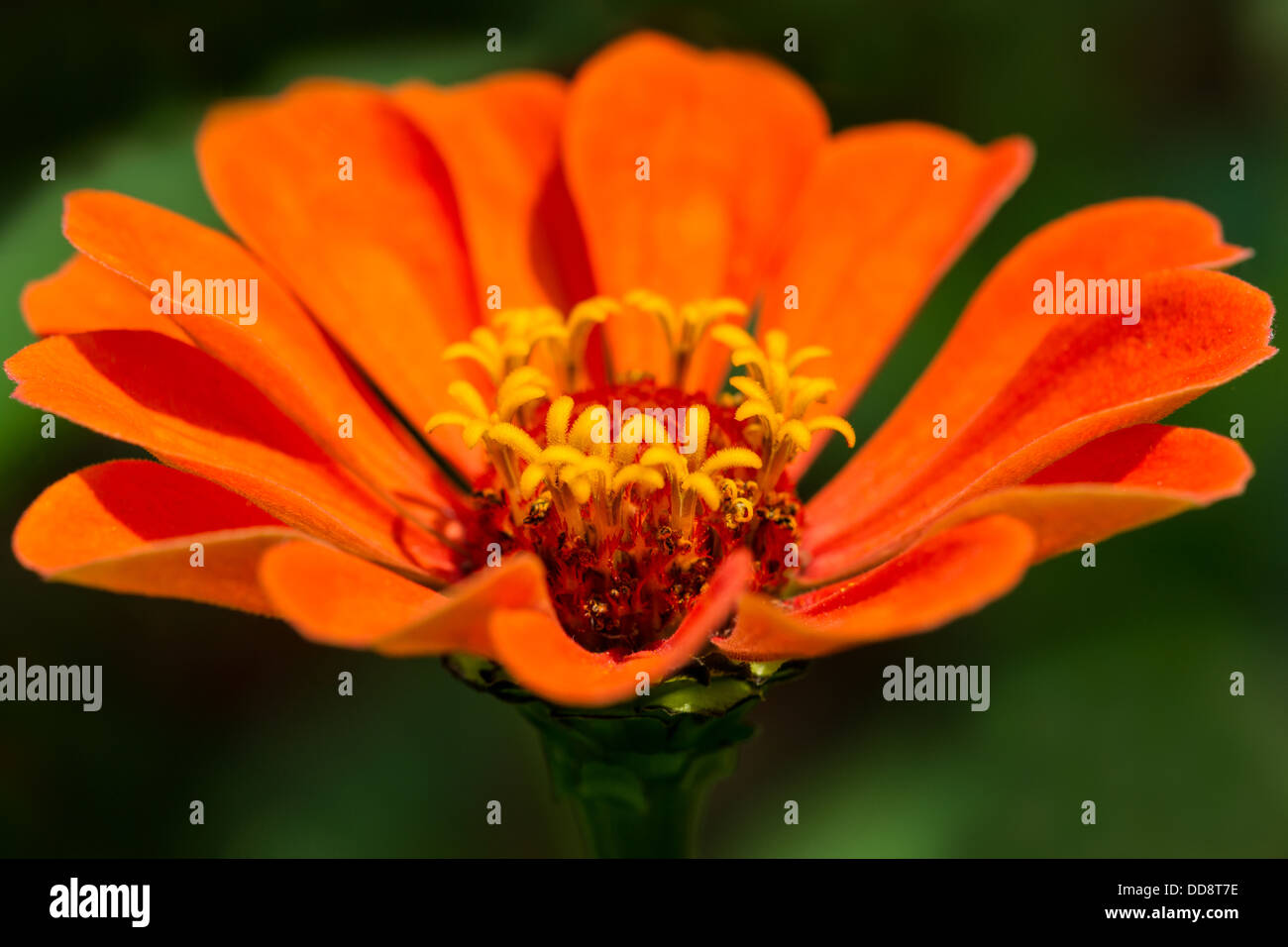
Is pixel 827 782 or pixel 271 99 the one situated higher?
pixel 271 99

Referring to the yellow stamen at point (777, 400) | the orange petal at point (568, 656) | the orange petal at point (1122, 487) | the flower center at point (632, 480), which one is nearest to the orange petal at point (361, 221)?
the flower center at point (632, 480)

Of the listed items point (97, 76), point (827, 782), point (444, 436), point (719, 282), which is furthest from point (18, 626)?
point (827, 782)

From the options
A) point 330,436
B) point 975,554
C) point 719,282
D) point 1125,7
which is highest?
point 1125,7

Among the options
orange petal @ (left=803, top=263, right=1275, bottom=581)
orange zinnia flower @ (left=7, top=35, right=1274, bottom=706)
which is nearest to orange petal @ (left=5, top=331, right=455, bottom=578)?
orange zinnia flower @ (left=7, top=35, right=1274, bottom=706)

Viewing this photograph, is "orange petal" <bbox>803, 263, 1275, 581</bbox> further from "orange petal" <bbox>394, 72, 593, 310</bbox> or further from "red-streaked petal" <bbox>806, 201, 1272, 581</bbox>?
"orange petal" <bbox>394, 72, 593, 310</bbox>

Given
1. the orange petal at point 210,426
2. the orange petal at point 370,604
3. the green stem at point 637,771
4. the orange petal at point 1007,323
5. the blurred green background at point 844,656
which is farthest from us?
the blurred green background at point 844,656

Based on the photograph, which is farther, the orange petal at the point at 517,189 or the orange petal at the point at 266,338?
the orange petal at the point at 517,189

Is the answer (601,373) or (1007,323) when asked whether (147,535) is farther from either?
(1007,323)

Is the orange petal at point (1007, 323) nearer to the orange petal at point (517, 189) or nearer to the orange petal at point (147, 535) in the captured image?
the orange petal at point (517, 189)
